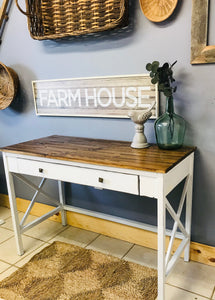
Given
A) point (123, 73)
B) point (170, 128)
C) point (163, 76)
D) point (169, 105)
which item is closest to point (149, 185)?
point (170, 128)

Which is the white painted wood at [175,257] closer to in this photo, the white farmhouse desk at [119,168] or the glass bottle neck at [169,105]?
the white farmhouse desk at [119,168]

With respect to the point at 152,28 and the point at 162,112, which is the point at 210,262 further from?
the point at 152,28

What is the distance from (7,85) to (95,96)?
881 millimetres

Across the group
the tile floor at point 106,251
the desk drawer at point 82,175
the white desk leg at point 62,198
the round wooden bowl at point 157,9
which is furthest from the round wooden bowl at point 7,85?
the round wooden bowl at point 157,9

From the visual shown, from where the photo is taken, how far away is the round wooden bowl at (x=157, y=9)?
157 centimetres

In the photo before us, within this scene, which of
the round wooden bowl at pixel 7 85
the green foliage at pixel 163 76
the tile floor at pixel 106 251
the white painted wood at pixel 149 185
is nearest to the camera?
the white painted wood at pixel 149 185

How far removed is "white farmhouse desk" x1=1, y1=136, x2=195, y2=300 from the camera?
53.8 inches

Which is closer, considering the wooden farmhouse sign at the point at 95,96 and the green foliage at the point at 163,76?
the green foliage at the point at 163,76

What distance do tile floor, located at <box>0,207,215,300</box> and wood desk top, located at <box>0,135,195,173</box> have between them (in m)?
0.82

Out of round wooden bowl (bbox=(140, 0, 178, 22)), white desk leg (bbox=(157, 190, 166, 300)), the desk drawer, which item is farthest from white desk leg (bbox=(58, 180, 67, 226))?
round wooden bowl (bbox=(140, 0, 178, 22))

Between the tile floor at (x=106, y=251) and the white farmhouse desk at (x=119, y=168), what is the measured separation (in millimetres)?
114

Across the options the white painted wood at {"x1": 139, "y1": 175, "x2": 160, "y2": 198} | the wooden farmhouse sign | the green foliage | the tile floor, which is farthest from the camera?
the wooden farmhouse sign

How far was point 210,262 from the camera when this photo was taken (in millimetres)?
1824

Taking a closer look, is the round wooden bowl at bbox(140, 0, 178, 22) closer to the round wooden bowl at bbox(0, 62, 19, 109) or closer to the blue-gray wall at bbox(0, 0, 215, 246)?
the blue-gray wall at bbox(0, 0, 215, 246)
